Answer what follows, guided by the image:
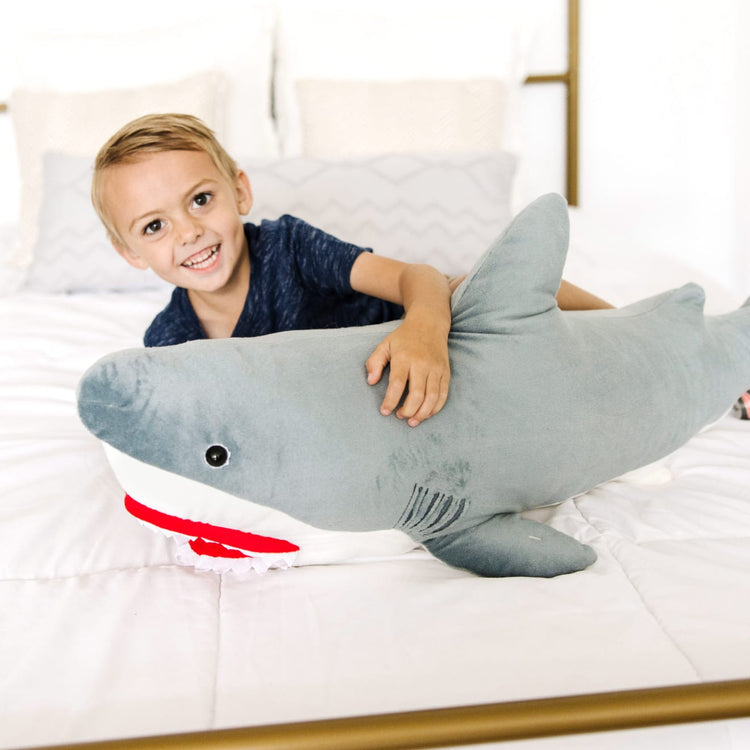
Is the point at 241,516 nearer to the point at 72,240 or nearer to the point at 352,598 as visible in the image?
the point at 352,598

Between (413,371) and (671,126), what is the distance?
71.4 inches

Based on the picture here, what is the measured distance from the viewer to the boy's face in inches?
40.0

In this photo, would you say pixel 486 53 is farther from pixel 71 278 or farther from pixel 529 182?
pixel 71 278

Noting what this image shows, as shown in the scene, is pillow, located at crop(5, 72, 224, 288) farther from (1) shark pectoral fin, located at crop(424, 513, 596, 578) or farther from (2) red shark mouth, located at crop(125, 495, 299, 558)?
(1) shark pectoral fin, located at crop(424, 513, 596, 578)

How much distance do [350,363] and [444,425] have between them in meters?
0.10

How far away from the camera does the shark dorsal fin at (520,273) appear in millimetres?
744

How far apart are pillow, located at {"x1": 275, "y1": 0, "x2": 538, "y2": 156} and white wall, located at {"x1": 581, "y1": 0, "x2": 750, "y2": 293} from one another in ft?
1.22

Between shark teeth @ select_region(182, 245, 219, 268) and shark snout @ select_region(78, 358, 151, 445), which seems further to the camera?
shark teeth @ select_region(182, 245, 219, 268)

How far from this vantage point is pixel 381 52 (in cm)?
182

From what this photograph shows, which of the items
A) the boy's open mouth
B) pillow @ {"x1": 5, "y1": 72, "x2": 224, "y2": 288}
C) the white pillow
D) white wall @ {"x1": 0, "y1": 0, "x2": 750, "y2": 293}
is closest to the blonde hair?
the boy's open mouth

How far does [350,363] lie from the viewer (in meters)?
0.71

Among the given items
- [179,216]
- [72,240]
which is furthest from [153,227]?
[72,240]

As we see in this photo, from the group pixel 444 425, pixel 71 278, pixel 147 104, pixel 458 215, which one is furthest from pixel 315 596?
pixel 147 104

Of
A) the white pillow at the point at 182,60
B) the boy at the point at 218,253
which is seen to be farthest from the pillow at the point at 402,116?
the boy at the point at 218,253
